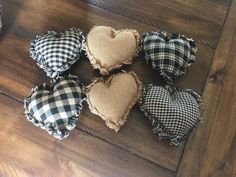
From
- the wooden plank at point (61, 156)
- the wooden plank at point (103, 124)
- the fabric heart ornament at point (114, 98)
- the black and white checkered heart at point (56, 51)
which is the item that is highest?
the black and white checkered heart at point (56, 51)

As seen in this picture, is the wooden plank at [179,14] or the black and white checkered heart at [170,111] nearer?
the black and white checkered heart at [170,111]

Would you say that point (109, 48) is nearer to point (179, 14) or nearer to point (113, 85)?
point (113, 85)

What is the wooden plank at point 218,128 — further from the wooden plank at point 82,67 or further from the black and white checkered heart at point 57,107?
the black and white checkered heart at point 57,107

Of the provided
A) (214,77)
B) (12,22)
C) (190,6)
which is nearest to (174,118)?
(214,77)

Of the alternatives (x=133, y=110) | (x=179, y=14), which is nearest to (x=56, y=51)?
(x=133, y=110)

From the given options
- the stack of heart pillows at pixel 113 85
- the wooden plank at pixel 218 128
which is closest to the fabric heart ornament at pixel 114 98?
the stack of heart pillows at pixel 113 85
